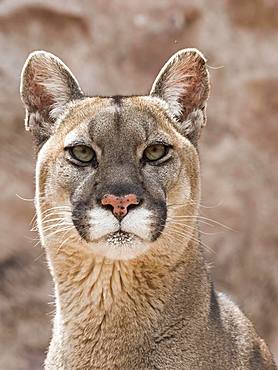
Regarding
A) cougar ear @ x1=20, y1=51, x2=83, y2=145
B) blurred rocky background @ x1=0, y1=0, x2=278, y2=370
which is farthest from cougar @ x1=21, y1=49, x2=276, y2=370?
blurred rocky background @ x1=0, y1=0, x2=278, y2=370

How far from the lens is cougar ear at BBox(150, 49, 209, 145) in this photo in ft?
15.8

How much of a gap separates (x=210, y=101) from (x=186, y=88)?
3.52 m

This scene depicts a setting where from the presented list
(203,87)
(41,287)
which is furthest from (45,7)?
(203,87)

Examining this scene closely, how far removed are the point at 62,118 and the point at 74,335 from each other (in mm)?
1014

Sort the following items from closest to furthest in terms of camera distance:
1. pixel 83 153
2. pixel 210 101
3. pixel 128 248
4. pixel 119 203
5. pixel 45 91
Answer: pixel 119 203
pixel 128 248
pixel 83 153
pixel 45 91
pixel 210 101

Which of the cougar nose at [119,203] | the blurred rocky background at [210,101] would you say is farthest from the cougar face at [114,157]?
the blurred rocky background at [210,101]

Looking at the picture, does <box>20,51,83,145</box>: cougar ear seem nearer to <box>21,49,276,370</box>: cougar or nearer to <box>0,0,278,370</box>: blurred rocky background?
<box>21,49,276,370</box>: cougar

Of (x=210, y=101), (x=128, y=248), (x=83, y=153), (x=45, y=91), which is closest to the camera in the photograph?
(x=128, y=248)

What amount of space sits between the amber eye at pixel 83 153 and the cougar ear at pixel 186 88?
0.56 metres

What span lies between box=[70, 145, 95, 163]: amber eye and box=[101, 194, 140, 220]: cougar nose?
33 cm

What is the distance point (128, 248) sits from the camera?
13.8ft

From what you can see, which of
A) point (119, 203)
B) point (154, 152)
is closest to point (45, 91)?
point (154, 152)

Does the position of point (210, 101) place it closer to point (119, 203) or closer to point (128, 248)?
point (128, 248)

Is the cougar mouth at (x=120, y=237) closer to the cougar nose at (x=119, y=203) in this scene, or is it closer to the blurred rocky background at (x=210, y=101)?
the cougar nose at (x=119, y=203)
